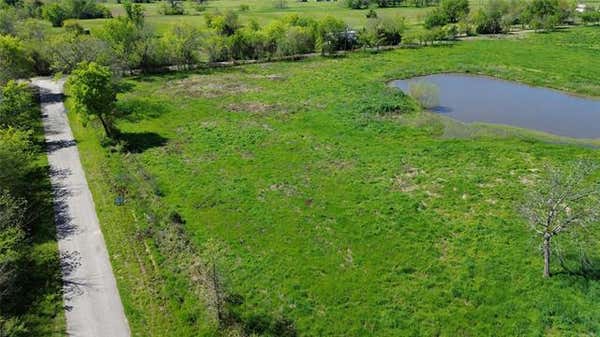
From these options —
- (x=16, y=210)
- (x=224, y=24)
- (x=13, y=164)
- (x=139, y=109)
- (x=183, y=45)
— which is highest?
(x=224, y=24)

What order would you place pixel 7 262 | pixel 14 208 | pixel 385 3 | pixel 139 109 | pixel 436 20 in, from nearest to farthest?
1. pixel 7 262
2. pixel 14 208
3. pixel 139 109
4. pixel 436 20
5. pixel 385 3

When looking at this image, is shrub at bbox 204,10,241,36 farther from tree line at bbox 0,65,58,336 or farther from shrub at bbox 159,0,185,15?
tree line at bbox 0,65,58,336

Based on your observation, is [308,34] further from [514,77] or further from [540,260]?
[540,260]

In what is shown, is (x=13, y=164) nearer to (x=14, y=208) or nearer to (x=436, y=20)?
(x=14, y=208)

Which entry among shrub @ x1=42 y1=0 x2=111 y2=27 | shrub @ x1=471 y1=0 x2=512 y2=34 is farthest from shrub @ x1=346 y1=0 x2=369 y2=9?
shrub @ x1=42 y1=0 x2=111 y2=27

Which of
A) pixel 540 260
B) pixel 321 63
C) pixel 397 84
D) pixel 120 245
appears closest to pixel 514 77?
pixel 397 84

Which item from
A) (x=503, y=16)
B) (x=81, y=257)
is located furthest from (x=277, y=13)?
(x=81, y=257)

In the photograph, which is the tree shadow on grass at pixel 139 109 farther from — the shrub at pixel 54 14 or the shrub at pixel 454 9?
the shrub at pixel 454 9
